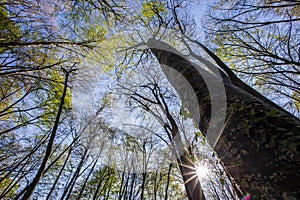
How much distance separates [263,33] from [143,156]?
46.8 ft

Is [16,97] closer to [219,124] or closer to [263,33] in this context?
[219,124]

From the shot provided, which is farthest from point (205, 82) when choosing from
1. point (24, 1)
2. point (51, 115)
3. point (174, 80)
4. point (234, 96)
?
point (51, 115)

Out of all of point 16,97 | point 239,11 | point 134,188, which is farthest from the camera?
point 134,188

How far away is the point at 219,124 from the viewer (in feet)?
2.87

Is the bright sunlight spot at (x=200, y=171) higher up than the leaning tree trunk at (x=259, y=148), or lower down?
higher up

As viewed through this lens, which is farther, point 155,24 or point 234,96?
point 155,24

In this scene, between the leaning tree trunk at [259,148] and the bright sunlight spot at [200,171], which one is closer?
the leaning tree trunk at [259,148]

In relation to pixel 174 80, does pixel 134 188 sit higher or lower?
higher

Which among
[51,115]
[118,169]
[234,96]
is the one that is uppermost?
[118,169]

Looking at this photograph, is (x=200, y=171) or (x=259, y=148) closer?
(x=259, y=148)

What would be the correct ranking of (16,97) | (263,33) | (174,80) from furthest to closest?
(16,97) → (263,33) → (174,80)

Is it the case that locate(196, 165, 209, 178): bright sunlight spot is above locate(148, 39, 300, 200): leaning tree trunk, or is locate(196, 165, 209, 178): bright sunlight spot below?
above

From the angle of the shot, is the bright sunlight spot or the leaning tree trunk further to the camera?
the bright sunlight spot

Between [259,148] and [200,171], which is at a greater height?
[200,171]
